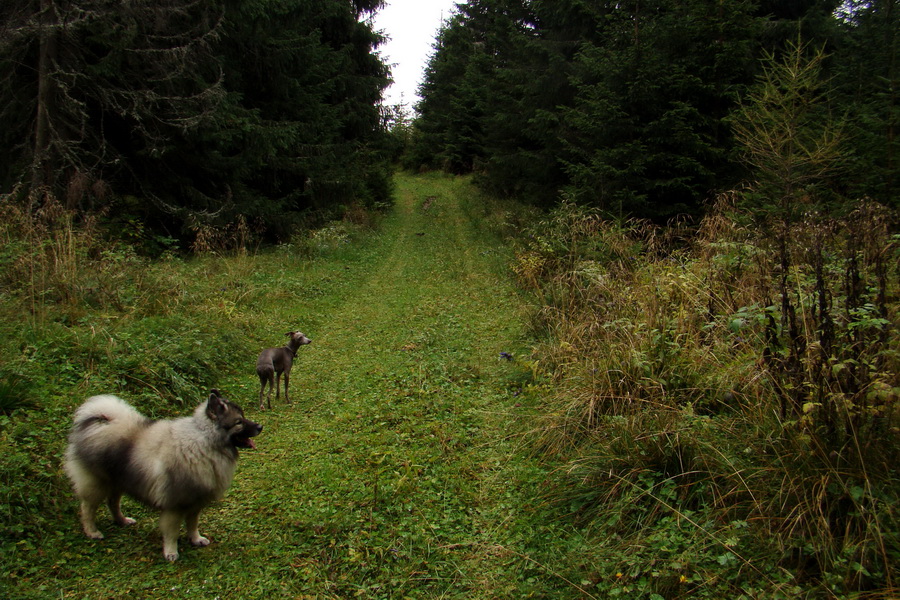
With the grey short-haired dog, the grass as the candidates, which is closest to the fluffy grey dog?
the grass

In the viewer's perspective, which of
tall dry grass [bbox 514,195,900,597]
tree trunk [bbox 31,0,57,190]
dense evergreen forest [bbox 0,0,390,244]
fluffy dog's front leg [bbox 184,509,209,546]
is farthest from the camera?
dense evergreen forest [bbox 0,0,390,244]

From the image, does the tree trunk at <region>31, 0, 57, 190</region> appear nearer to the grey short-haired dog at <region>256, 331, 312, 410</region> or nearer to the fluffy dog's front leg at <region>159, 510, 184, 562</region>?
the grey short-haired dog at <region>256, 331, 312, 410</region>

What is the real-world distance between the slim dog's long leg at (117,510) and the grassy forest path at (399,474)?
0.72m

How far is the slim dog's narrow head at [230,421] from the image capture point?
139 inches

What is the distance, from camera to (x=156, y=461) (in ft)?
10.8

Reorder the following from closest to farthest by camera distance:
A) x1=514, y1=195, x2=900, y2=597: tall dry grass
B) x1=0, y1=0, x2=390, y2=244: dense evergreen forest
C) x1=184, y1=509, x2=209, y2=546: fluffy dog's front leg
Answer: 1. x1=514, y1=195, x2=900, y2=597: tall dry grass
2. x1=184, y1=509, x2=209, y2=546: fluffy dog's front leg
3. x1=0, y1=0, x2=390, y2=244: dense evergreen forest

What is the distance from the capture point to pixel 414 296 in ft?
38.2

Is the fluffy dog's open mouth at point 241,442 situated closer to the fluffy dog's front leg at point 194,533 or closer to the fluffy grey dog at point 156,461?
the fluffy grey dog at point 156,461

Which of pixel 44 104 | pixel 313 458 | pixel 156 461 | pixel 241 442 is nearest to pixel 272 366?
pixel 313 458

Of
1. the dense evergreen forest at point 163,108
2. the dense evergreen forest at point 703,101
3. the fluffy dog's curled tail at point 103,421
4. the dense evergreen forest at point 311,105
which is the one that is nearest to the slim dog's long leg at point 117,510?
the fluffy dog's curled tail at point 103,421

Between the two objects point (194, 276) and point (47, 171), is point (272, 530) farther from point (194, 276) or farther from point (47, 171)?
point (47, 171)

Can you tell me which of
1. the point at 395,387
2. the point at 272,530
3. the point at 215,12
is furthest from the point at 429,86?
the point at 272,530

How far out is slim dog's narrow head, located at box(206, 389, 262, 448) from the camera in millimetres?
3531

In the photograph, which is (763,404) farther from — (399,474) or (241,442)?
(241,442)
